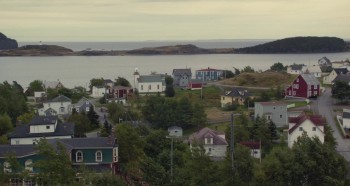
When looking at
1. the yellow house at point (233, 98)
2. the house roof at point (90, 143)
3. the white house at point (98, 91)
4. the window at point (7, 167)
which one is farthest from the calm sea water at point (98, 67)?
the window at point (7, 167)

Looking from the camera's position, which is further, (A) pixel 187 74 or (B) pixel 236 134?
(A) pixel 187 74

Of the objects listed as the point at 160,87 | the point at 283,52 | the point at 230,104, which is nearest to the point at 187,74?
the point at 160,87

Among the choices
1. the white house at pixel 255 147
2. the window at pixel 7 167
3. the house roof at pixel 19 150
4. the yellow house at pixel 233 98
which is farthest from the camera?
the yellow house at pixel 233 98

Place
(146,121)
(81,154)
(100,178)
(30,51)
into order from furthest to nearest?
(30,51), (146,121), (81,154), (100,178)

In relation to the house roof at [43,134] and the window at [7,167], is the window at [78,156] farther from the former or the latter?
the house roof at [43,134]

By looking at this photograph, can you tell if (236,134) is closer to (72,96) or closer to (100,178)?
(100,178)

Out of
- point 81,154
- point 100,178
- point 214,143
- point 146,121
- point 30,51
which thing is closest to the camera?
point 100,178
